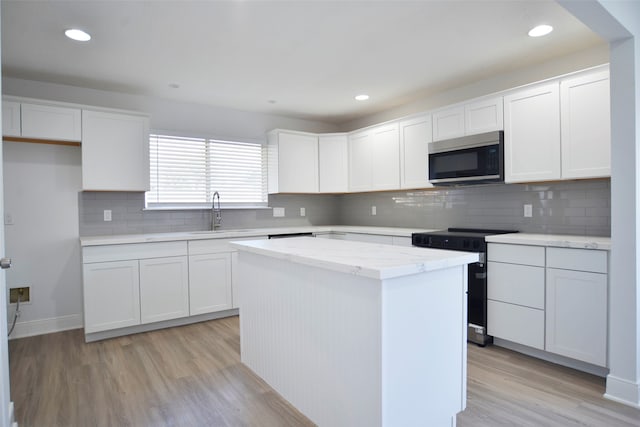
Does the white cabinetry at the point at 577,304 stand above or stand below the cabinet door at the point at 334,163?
below

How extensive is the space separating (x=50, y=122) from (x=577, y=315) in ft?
14.7

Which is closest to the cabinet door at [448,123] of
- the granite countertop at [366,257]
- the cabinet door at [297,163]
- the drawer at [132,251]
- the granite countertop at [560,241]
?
the granite countertop at [560,241]

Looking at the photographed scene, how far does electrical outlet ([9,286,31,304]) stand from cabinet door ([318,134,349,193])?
3.34m

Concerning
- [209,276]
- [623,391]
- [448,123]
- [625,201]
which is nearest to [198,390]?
[209,276]

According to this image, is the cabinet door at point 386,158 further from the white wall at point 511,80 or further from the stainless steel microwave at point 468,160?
the stainless steel microwave at point 468,160

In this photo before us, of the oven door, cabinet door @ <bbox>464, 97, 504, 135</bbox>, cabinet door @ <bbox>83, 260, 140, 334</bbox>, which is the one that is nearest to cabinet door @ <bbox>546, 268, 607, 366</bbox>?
the oven door

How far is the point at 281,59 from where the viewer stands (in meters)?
3.12

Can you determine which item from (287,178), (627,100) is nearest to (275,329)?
(627,100)

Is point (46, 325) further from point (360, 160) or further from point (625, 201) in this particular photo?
point (625, 201)

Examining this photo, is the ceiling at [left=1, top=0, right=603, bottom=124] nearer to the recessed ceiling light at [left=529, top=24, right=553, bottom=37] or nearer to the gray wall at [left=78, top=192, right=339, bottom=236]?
the recessed ceiling light at [left=529, top=24, right=553, bottom=37]

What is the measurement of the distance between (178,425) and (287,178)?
3206mm

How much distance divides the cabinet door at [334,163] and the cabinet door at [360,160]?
8 centimetres

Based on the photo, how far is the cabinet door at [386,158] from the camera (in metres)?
4.25

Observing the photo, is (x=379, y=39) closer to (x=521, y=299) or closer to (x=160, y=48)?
(x=160, y=48)
